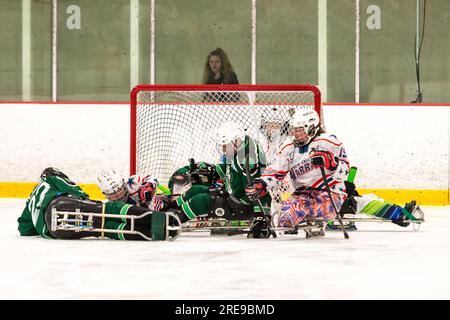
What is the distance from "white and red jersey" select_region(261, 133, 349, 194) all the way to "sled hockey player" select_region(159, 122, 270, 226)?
0.68 feet

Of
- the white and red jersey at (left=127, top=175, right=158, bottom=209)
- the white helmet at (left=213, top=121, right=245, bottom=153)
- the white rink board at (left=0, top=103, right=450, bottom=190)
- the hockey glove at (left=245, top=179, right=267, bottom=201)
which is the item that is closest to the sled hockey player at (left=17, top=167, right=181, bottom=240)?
the white and red jersey at (left=127, top=175, right=158, bottom=209)

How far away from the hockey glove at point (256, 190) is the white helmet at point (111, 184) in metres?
0.75

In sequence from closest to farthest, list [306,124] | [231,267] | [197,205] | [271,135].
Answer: [231,267] < [306,124] < [197,205] < [271,135]

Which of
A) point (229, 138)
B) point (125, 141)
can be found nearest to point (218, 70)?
point (125, 141)

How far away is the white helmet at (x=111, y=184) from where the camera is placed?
24.0ft

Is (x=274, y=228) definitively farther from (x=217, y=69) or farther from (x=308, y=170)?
(x=217, y=69)

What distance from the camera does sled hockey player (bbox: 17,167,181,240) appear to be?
7020mm

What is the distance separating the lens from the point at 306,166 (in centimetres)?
733

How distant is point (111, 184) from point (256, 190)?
2.79 feet

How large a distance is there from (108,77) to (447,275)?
629 centimetres

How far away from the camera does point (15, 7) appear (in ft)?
37.2

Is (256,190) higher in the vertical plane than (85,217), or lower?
higher
